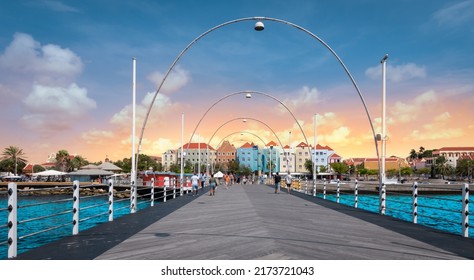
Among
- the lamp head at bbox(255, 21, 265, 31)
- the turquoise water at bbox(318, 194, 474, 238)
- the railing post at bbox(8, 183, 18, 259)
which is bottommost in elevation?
the turquoise water at bbox(318, 194, 474, 238)

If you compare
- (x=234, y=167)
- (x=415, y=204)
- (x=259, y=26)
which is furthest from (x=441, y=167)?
(x=415, y=204)

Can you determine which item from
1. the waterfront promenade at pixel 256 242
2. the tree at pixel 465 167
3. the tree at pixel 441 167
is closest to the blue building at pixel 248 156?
the tree at pixel 441 167

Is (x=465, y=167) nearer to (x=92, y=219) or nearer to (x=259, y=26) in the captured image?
(x=92, y=219)

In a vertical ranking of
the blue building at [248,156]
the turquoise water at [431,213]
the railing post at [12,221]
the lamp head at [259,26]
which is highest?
the lamp head at [259,26]

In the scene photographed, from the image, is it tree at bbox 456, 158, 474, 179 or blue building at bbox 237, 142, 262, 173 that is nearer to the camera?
tree at bbox 456, 158, 474, 179

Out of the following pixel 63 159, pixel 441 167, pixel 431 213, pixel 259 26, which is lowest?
pixel 431 213

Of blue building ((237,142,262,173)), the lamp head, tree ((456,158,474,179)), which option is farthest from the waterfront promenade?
blue building ((237,142,262,173))

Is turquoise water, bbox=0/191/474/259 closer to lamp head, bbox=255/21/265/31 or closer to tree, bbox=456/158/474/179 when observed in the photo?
lamp head, bbox=255/21/265/31

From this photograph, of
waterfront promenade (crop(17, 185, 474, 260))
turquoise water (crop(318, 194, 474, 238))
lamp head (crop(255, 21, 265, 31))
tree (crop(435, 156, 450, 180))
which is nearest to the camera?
waterfront promenade (crop(17, 185, 474, 260))

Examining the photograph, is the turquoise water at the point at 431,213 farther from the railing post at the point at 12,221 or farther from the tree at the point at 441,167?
the tree at the point at 441,167

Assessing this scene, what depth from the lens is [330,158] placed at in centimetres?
16638
